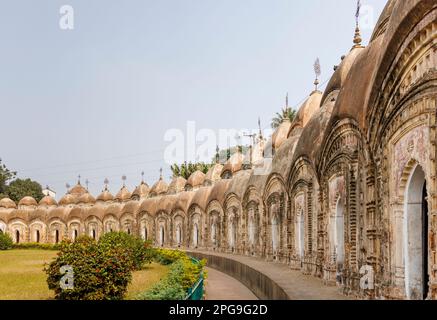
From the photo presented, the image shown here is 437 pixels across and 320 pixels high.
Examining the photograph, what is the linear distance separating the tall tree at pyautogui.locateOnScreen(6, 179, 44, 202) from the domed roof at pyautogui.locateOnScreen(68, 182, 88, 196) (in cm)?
1643

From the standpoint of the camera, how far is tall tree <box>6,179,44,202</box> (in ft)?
226

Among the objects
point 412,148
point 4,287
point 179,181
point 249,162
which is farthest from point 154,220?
point 412,148

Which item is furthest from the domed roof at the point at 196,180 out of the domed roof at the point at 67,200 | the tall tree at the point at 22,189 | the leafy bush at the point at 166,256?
the tall tree at the point at 22,189

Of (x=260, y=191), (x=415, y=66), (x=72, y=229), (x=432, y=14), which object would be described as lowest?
(x=72, y=229)

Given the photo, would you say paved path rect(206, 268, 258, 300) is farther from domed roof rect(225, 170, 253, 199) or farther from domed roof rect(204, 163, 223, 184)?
domed roof rect(204, 163, 223, 184)

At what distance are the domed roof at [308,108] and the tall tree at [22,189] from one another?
5773cm

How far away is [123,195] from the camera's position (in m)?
51.9

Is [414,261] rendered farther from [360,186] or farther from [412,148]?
[360,186]

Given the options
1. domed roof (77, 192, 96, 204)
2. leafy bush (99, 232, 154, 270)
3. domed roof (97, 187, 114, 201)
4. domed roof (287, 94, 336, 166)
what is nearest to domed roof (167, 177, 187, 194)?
domed roof (97, 187, 114, 201)

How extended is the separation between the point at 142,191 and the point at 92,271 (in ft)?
123

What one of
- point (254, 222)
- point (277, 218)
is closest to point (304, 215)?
point (277, 218)

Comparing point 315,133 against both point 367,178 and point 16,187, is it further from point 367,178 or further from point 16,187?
point 16,187

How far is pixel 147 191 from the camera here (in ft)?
161
